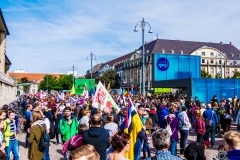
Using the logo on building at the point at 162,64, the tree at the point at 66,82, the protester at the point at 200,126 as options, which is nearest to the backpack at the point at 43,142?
the protester at the point at 200,126

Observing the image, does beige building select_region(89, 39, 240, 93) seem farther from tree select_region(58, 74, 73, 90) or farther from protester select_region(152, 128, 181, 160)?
protester select_region(152, 128, 181, 160)

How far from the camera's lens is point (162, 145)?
350 centimetres

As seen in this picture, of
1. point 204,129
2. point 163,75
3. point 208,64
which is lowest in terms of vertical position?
point 204,129

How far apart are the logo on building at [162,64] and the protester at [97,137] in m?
28.2

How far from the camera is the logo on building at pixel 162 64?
1296 inches

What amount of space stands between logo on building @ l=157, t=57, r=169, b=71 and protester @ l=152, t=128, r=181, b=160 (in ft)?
96.7

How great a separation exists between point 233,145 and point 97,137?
242 cm

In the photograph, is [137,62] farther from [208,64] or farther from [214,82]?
[214,82]

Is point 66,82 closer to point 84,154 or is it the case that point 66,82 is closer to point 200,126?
point 200,126

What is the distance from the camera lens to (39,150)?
622 centimetres

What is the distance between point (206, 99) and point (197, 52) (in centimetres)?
5901

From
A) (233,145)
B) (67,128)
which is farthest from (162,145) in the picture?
(67,128)

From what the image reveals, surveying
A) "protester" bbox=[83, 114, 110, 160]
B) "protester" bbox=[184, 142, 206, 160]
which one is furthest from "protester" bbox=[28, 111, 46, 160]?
"protester" bbox=[184, 142, 206, 160]

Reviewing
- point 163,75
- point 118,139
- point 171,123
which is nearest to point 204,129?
point 171,123
